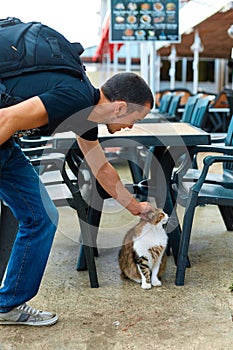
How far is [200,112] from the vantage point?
4562 millimetres

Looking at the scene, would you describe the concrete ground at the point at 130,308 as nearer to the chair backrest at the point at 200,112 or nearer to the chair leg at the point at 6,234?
the chair leg at the point at 6,234

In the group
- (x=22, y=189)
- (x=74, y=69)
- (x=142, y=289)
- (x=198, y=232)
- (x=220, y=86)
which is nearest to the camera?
(x=74, y=69)

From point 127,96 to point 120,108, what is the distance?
0.06 meters

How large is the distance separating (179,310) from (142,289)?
1.12 ft

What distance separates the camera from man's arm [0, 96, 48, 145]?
176 centimetres

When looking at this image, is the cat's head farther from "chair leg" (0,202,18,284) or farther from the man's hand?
"chair leg" (0,202,18,284)

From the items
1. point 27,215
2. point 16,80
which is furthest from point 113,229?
point 16,80

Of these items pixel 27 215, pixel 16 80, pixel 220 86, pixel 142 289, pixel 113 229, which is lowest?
pixel 220 86

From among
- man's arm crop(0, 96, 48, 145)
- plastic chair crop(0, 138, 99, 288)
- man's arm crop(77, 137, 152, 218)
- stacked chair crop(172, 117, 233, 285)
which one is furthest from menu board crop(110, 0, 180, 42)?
man's arm crop(0, 96, 48, 145)

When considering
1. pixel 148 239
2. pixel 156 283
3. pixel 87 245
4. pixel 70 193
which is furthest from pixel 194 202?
pixel 70 193

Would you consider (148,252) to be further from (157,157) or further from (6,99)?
(6,99)

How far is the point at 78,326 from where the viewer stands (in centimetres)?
239

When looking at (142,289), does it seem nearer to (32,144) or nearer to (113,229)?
(113,229)

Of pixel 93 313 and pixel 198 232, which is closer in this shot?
pixel 93 313
